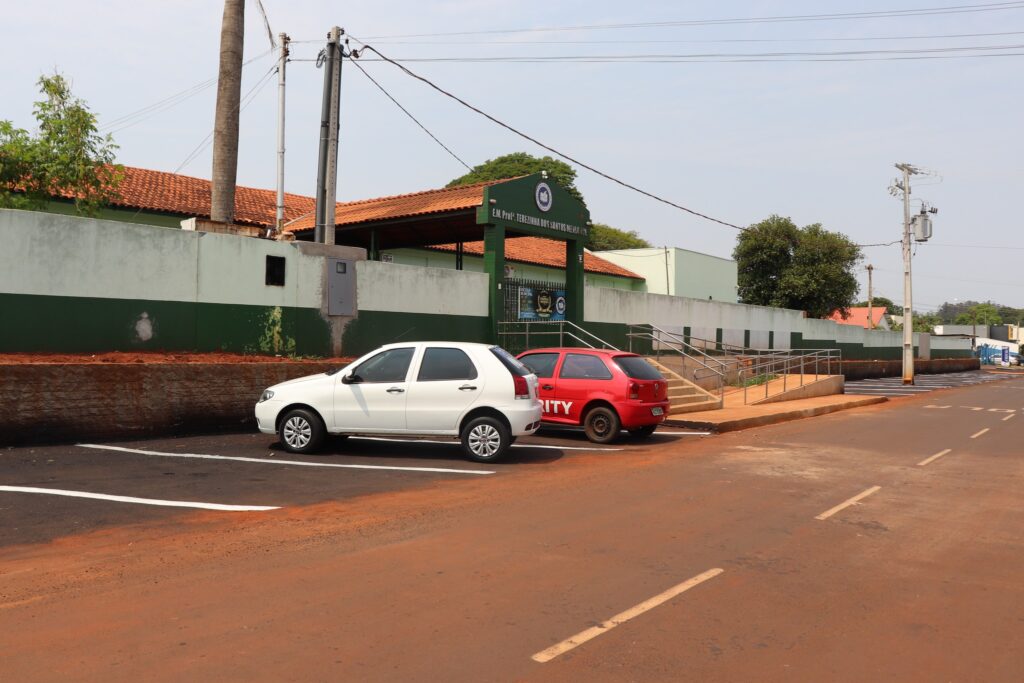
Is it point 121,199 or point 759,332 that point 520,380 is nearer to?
point 121,199

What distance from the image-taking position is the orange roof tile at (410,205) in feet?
66.1

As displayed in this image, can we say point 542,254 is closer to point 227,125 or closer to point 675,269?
point 675,269

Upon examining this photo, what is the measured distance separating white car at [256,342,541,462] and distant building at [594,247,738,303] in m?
30.8

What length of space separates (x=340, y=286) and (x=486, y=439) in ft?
24.3

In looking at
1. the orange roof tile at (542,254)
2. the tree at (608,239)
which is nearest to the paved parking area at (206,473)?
the orange roof tile at (542,254)

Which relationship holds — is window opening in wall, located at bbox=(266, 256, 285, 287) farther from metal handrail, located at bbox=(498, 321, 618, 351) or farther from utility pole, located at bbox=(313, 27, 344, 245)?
metal handrail, located at bbox=(498, 321, 618, 351)

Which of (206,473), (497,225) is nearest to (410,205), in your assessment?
(497,225)

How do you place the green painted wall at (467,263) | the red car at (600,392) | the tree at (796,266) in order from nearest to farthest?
the red car at (600,392)
the green painted wall at (467,263)
the tree at (796,266)

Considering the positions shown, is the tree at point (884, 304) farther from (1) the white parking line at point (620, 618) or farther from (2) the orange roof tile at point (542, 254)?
(1) the white parking line at point (620, 618)

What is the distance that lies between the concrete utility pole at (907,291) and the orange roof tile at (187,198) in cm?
2889

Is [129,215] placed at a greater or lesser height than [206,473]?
greater

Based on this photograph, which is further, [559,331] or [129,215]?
[129,215]

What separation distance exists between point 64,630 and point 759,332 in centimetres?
3365

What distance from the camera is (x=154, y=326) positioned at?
1427 centimetres
